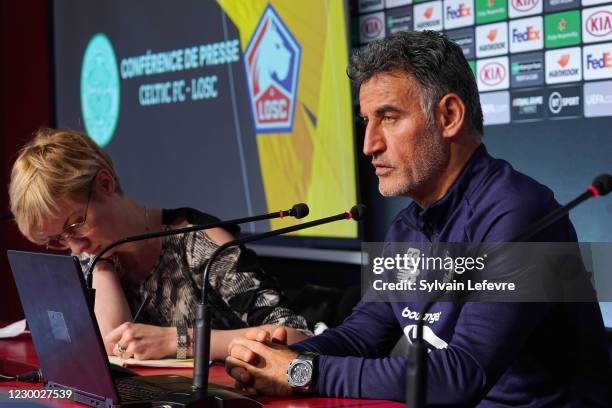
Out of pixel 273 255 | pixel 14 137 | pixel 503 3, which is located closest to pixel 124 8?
pixel 14 137

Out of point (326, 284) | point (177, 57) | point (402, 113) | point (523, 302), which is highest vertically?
point (177, 57)

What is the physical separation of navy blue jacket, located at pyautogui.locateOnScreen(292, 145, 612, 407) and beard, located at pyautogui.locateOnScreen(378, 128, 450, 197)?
5cm

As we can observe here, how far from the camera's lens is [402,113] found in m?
1.98

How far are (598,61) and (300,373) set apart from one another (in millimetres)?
1524

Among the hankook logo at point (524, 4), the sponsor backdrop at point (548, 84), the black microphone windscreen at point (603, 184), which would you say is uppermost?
the hankook logo at point (524, 4)

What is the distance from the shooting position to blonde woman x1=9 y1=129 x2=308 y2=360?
237 cm

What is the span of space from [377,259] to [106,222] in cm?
78

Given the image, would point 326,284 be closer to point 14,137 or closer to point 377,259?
point 377,259

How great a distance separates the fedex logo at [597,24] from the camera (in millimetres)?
2736

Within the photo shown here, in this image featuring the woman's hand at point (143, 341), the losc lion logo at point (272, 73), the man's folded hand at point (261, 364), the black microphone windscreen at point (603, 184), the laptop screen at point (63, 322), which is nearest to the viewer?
the black microphone windscreen at point (603, 184)

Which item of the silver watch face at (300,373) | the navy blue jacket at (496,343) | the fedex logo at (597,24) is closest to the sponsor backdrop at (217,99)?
the fedex logo at (597,24)

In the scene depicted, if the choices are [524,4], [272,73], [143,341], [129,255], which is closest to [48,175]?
[129,255]

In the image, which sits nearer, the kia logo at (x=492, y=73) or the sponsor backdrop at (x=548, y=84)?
the sponsor backdrop at (x=548, y=84)

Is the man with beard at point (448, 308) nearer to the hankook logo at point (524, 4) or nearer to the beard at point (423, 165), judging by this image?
the beard at point (423, 165)
